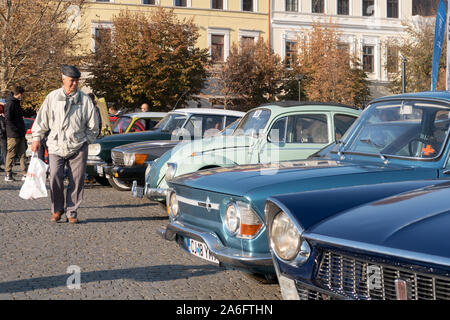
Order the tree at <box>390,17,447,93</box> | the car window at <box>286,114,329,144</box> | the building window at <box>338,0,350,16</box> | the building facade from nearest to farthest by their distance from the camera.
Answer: the car window at <box>286,114,329,144</box> < the tree at <box>390,17,447,93</box> < the building facade < the building window at <box>338,0,350,16</box>

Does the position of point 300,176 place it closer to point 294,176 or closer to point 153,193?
point 294,176

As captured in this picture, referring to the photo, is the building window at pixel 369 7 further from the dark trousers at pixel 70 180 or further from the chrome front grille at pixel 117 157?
the dark trousers at pixel 70 180

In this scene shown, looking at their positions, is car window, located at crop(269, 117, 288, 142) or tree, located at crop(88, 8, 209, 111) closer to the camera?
car window, located at crop(269, 117, 288, 142)

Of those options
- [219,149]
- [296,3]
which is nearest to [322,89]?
[296,3]

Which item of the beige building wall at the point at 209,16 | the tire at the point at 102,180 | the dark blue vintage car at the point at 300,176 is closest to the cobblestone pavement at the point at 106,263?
the dark blue vintage car at the point at 300,176

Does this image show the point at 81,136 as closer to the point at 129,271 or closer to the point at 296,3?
the point at 129,271

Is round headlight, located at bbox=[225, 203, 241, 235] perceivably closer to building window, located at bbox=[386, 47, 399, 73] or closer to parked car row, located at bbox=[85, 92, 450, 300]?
parked car row, located at bbox=[85, 92, 450, 300]

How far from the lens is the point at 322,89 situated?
151 ft

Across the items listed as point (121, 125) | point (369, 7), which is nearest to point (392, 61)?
point (369, 7)

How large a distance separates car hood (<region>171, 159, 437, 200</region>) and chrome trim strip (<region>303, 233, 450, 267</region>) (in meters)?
1.57

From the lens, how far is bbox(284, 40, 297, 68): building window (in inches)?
1971

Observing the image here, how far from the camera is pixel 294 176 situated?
507 cm

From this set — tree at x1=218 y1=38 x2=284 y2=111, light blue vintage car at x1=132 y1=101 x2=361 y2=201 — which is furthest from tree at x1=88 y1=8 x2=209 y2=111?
light blue vintage car at x1=132 y1=101 x2=361 y2=201

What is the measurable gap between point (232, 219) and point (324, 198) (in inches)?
49.5
